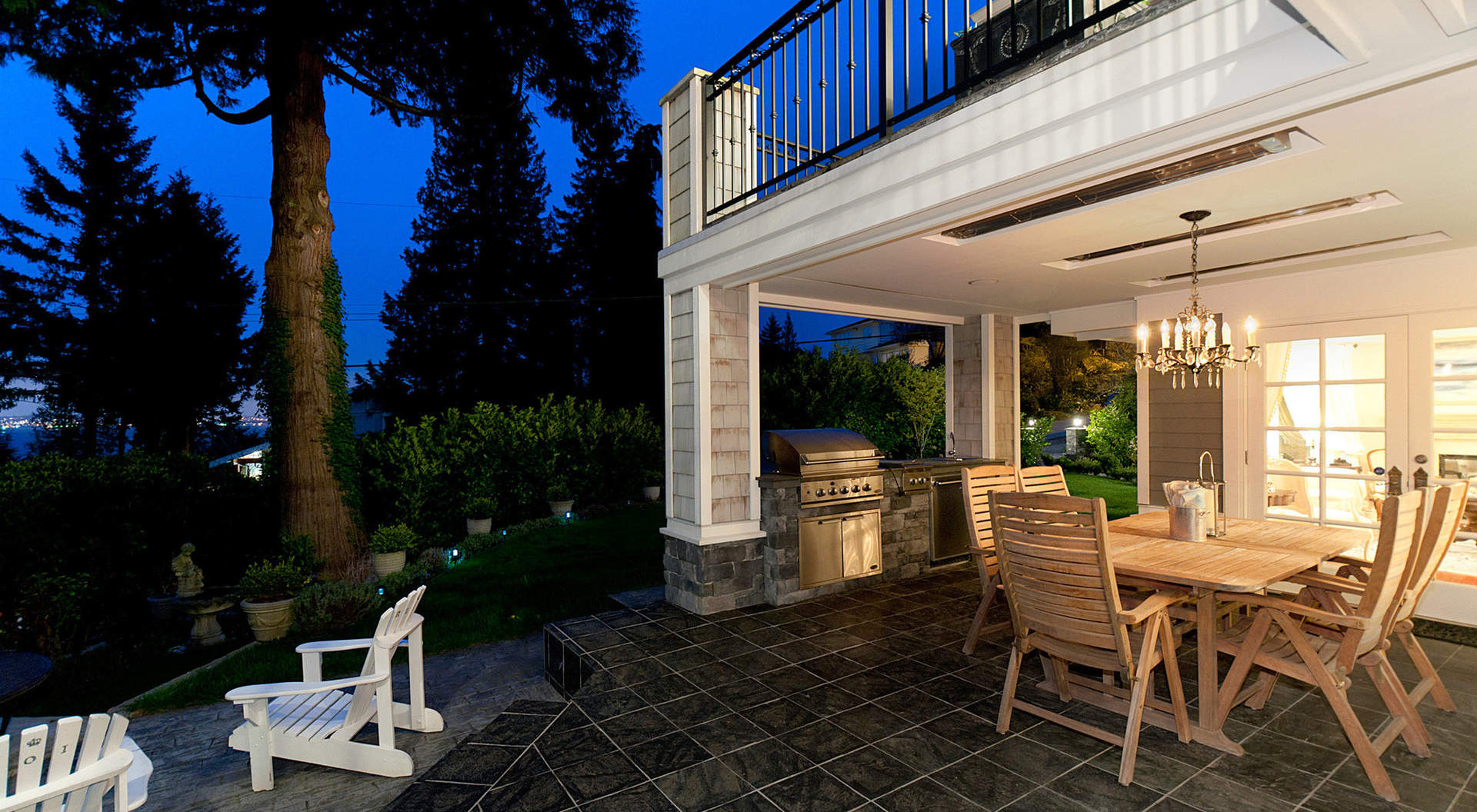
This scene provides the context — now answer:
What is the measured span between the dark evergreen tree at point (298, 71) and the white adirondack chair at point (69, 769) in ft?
18.7

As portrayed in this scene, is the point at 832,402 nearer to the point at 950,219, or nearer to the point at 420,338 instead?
the point at 950,219

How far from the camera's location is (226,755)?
10.3 feet

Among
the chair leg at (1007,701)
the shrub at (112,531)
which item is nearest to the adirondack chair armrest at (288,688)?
the chair leg at (1007,701)

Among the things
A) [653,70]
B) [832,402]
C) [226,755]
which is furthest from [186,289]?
[653,70]

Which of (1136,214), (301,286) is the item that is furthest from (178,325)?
(1136,214)

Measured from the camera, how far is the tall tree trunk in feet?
22.5

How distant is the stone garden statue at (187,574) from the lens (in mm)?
5867

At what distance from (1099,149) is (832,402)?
8303mm

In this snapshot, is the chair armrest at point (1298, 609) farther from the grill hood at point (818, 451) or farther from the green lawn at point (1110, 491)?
the green lawn at point (1110, 491)


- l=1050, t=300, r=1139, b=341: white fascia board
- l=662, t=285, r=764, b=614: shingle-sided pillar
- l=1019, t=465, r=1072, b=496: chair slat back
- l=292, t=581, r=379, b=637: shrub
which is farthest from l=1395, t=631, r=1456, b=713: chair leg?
l=292, t=581, r=379, b=637: shrub

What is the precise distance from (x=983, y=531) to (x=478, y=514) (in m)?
6.81

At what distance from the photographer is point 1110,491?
11.7m

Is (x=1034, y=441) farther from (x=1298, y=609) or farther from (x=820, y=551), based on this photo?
(x=1298, y=609)

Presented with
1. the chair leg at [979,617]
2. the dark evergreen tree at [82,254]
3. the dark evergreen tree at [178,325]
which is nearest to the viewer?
the chair leg at [979,617]
